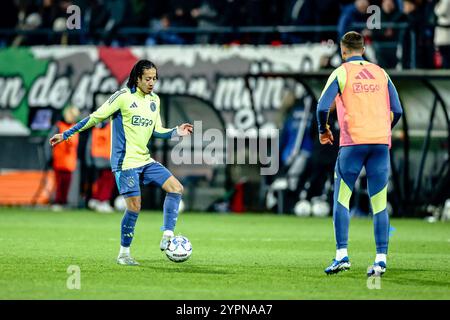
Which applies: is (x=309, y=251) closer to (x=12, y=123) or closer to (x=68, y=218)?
(x=68, y=218)

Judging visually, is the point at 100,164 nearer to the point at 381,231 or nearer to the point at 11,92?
the point at 11,92

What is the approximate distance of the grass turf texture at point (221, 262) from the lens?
371 inches

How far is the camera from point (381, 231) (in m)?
10.9

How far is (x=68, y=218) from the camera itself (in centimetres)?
2144

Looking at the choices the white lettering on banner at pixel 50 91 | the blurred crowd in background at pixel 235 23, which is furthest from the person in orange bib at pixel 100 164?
the blurred crowd in background at pixel 235 23

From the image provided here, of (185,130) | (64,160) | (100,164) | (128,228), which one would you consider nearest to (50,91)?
(64,160)

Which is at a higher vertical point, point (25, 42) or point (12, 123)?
point (25, 42)

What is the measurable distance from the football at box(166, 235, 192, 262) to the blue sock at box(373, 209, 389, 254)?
220 cm

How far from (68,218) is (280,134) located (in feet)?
16.7

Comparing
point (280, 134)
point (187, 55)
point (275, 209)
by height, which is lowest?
point (275, 209)

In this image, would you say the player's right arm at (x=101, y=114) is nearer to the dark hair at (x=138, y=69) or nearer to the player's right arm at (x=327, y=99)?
the dark hair at (x=138, y=69)

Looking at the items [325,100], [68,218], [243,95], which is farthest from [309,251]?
[243,95]

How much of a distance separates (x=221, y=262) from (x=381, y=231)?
2.22 metres

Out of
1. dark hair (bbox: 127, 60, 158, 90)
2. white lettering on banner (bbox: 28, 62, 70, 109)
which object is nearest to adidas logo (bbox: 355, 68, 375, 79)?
dark hair (bbox: 127, 60, 158, 90)
